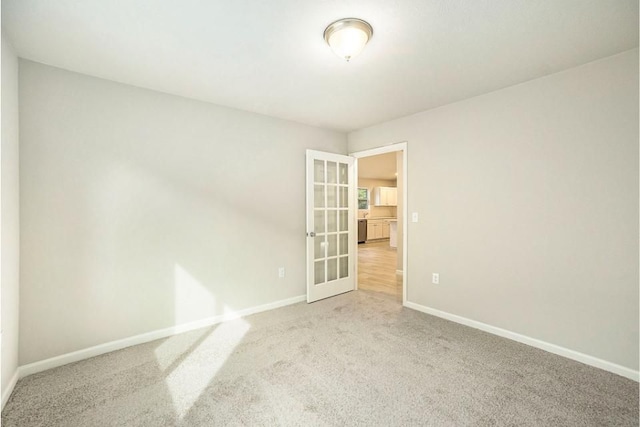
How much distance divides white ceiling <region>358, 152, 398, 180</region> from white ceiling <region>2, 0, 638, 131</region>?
13.7 ft

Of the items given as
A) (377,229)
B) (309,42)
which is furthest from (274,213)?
(377,229)

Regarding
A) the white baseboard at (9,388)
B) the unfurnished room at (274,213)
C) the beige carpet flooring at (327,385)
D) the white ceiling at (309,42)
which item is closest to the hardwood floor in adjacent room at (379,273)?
the unfurnished room at (274,213)

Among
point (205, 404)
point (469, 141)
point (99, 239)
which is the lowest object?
point (205, 404)

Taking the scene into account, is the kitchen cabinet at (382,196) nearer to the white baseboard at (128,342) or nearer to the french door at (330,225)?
the french door at (330,225)

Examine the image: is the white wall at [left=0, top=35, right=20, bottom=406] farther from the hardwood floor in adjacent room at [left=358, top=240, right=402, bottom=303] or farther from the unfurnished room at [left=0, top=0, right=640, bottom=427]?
the hardwood floor in adjacent room at [left=358, top=240, right=402, bottom=303]

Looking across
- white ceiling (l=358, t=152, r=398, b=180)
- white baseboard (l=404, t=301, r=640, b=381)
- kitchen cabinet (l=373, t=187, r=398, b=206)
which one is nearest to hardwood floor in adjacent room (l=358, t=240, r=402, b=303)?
white baseboard (l=404, t=301, r=640, b=381)

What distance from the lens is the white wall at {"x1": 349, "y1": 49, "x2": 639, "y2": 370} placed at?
214cm

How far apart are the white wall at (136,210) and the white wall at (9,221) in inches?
3.6

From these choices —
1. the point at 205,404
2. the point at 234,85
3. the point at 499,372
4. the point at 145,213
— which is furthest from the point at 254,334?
the point at 234,85

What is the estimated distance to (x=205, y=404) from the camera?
1.83 metres

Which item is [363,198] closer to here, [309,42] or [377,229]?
[377,229]

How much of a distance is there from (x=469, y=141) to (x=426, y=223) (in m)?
1.03

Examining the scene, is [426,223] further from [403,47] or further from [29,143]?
[29,143]

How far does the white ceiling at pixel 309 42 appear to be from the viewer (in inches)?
65.3
